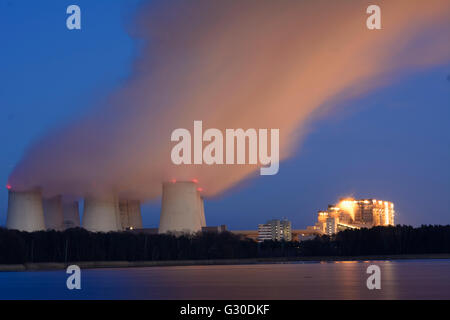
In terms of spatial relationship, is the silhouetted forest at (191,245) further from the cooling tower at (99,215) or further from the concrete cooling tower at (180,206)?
the concrete cooling tower at (180,206)

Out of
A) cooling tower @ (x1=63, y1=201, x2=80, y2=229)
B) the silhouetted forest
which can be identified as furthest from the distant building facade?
cooling tower @ (x1=63, y1=201, x2=80, y2=229)

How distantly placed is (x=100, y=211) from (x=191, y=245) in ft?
44.1

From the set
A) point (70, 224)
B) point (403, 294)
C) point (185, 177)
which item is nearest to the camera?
point (403, 294)

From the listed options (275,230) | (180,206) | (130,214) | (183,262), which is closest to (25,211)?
(180,206)

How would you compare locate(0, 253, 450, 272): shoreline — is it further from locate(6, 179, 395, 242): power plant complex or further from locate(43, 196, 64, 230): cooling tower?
locate(43, 196, 64, 230): cooling tower

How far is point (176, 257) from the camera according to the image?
110562 millimetres

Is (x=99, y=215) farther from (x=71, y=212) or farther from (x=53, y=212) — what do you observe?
(x=71, y=212)

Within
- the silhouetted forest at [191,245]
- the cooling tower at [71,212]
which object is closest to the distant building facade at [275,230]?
the silhouetted forest at [191,245]

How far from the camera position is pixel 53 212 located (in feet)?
365
